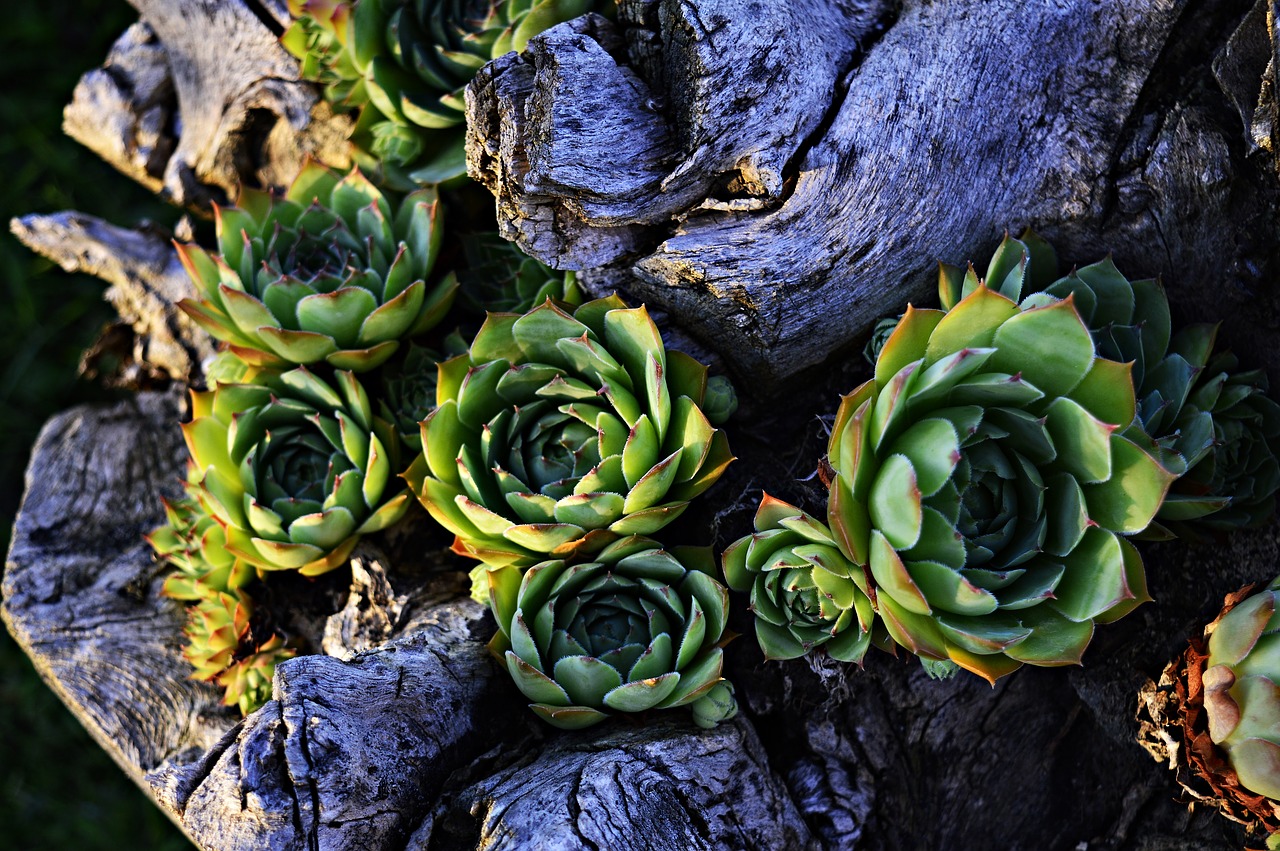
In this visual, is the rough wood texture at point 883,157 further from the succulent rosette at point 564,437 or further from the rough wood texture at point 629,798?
the rough wood texture at point 629,798

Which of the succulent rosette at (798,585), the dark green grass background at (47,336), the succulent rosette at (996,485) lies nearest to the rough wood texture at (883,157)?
the succulent rosette at (996,485)

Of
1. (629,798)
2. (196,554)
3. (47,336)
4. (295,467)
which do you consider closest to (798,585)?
(629,798)

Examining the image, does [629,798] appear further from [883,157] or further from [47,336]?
[47,336]

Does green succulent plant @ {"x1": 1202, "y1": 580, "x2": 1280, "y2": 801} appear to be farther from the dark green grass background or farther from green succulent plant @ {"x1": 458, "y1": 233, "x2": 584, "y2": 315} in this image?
the dark green grass background

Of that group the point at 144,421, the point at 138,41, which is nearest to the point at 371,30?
the point at 138,41

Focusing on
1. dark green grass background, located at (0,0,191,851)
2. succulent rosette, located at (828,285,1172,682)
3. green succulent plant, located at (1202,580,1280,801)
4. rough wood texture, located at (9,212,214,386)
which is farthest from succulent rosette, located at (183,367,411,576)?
Answer: dark green grass background, located at (0,0,191,851)
